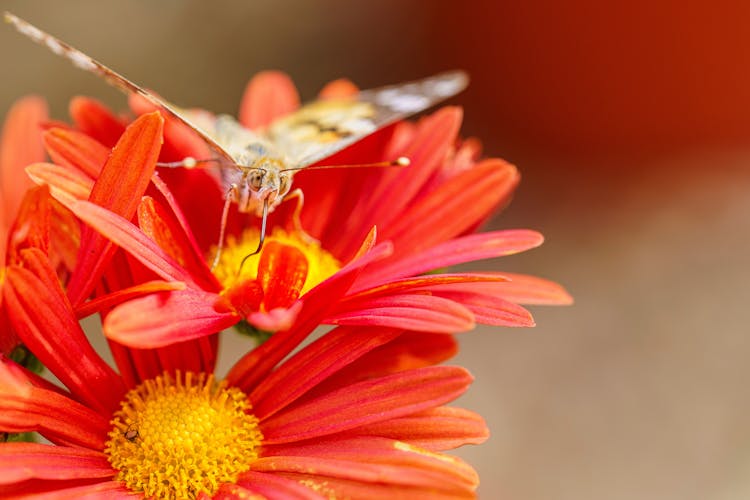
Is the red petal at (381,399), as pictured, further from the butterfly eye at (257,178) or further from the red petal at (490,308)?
the butterfly eye at (257,178)

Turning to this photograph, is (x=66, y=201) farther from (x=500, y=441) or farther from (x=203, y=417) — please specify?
(x=500, y=441)

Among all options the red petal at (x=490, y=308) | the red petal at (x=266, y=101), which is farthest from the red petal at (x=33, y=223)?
the red petal at (x=266, y=101)

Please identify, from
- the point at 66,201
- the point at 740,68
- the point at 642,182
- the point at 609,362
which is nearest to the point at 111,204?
the point at 66,201

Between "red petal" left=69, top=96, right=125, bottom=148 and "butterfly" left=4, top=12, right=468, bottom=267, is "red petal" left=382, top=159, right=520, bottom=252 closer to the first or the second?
"butterfly" left=4, top=12, right=468, bottom=267

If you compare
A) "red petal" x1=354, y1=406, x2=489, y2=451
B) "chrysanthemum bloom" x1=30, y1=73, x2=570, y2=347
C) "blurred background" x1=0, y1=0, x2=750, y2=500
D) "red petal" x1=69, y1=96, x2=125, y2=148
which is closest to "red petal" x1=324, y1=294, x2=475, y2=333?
"chrysanthemum bloom" x1=30, y1=73, x2=570, y2=347

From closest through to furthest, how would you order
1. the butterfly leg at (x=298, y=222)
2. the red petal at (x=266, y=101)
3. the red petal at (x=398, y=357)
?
→ the red petal at (x=398, y=357)
the butterfly leg at (x=298, y=222)
the red petal at (x=266, y=101)

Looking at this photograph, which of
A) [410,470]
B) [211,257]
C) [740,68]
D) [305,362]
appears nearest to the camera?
[410,470]

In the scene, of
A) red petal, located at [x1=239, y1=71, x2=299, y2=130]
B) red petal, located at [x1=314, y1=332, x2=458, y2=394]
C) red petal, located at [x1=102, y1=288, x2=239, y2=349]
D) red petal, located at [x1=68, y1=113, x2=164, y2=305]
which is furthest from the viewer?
red petal, located at [x1=239, y1=71, x2=299, y2=130]

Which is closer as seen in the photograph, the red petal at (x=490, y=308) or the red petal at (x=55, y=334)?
the red petal at (x=55, y=334)
